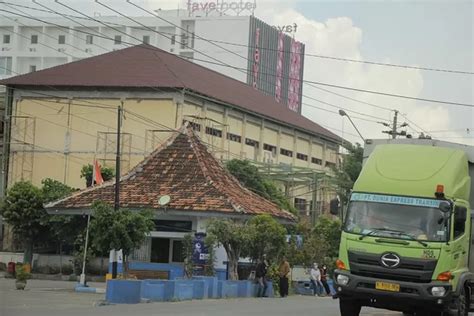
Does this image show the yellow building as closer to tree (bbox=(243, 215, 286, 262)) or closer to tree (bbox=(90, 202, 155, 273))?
tree (bbox=(243, 215, 286, 262))

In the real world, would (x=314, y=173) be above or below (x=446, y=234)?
above

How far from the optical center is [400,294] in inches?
625

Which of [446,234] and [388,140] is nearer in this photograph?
[446,234]

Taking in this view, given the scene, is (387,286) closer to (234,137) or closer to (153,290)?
(153,290)

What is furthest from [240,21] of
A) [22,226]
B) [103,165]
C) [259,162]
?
[22,226]

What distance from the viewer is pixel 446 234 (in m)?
16.0

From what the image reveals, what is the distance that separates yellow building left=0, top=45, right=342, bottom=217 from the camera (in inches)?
2211

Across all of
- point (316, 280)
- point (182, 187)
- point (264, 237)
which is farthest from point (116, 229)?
point (316, 280)

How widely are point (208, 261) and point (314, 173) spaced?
1191 inches

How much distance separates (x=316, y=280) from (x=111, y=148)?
25.5 meters

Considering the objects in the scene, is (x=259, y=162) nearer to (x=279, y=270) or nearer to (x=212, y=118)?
(x=212, y=118)

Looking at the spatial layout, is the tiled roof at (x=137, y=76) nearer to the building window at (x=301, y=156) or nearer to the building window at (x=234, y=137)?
the building window at (x=234, y=137)

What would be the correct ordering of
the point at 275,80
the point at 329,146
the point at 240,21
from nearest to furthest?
the point at 329,146
the point at 240,21
the point at 275,80

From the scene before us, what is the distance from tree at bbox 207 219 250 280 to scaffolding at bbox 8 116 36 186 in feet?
102
